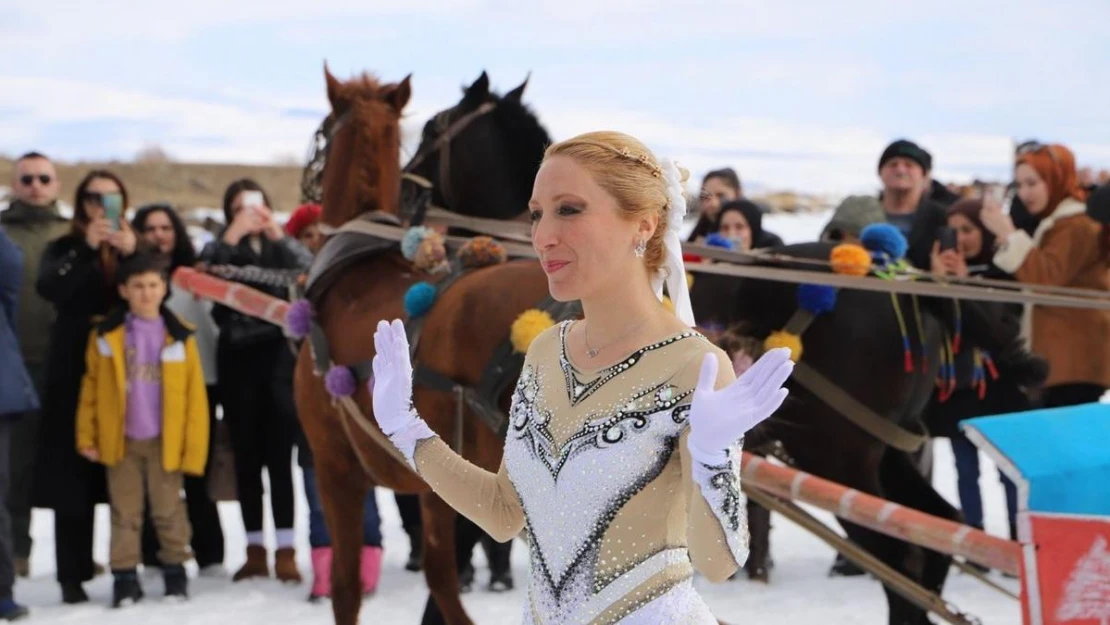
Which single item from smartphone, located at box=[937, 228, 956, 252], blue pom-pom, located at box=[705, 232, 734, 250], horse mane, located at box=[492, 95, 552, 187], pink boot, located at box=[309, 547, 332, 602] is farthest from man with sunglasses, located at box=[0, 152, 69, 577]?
smartphone, located at box=[937, 228, 956, 252]

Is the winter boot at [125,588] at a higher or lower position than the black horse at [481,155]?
lower

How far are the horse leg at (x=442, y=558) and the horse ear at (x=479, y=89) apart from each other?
156cm

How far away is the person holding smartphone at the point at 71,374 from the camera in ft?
19.4

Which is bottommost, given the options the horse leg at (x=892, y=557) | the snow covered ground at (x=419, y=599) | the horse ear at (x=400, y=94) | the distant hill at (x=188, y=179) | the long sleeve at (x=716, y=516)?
the snow covered ground at (x=419, y=599)

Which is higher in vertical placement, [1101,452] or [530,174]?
[530,174]

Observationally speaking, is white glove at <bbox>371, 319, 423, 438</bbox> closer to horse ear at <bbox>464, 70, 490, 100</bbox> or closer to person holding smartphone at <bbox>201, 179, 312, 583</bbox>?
horse ear at <bbox>464, 70, 490, 100</bbox>

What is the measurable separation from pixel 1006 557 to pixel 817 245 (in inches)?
79.3

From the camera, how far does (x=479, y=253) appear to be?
425 centimetres

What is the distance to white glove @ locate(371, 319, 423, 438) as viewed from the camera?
89.3 inches

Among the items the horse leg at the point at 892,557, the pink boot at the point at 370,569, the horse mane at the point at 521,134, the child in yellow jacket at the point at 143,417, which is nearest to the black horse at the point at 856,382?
the horse leg at the point at 892,557

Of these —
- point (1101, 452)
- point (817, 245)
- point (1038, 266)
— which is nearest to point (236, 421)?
point (817, 245)

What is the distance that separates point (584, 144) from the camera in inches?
81.1

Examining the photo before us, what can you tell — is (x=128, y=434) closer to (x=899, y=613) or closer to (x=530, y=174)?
(x=530, y=174)

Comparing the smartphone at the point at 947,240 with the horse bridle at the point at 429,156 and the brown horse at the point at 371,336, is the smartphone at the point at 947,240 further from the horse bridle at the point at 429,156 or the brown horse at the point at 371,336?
the brown horse at the point at 371,336
